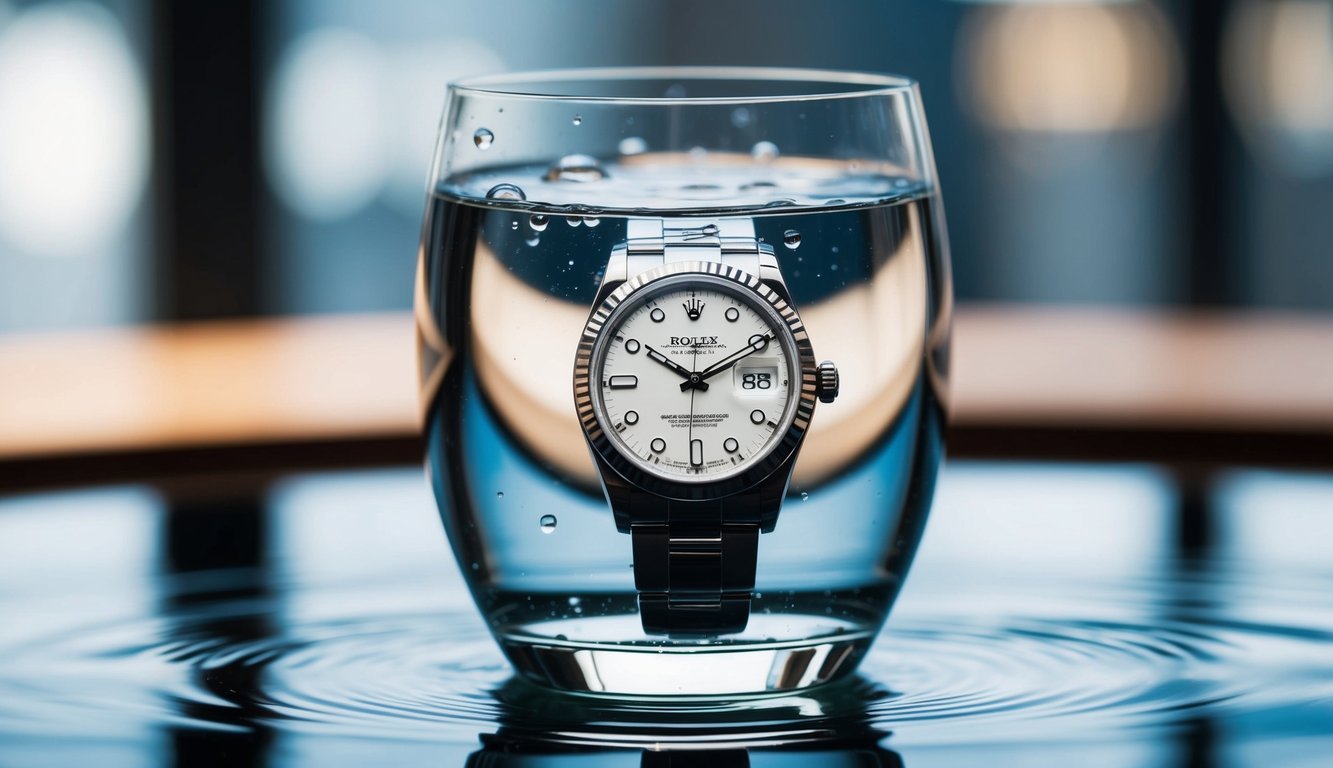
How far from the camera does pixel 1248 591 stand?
925 mm

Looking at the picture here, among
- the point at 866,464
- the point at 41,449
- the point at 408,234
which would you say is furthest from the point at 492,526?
the point at 408,234

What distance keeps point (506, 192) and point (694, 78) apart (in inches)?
6.9

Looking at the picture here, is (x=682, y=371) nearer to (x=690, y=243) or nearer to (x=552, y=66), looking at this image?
(x=690, y=243)

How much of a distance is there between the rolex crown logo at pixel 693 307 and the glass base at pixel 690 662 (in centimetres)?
14

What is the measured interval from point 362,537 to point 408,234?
107 inches

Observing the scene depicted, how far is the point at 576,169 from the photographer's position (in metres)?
0.83

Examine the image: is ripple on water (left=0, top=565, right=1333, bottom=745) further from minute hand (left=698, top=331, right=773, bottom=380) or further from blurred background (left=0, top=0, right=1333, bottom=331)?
blurred background (left=0, top=0, right=1333, bottom=331)

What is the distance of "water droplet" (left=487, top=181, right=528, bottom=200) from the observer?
0.80m

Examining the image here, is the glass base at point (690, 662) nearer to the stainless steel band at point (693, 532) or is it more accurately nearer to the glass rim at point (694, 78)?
the stainless steel band at point (693, 532)

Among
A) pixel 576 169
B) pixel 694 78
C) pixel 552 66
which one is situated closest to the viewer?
pixel 576 169

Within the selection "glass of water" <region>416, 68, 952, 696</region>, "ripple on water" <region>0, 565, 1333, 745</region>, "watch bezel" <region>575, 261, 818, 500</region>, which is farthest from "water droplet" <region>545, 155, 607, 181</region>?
"ripple on water" <region>0, 565, 1333, 745</region>

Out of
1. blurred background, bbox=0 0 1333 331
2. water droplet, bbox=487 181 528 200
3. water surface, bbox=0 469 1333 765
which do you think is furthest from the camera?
blurred background, bbox=0 0 1333 331

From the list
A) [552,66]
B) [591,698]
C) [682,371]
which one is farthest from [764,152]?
[552,66]

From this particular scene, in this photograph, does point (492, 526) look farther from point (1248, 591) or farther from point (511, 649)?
point (1248, 591)
